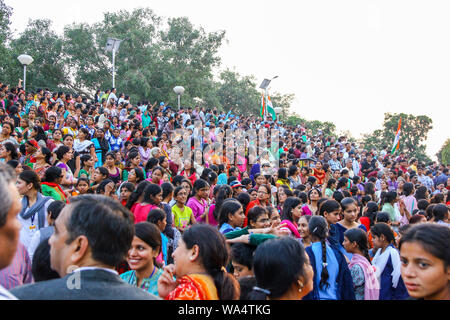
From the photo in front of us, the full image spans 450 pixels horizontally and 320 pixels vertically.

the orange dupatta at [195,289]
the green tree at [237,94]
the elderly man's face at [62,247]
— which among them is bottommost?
the orange dupatta at [195,289]

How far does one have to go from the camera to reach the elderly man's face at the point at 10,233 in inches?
64.6

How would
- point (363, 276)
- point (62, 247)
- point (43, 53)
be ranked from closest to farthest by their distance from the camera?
point (62, 247) → point (363, 276) → point (43, 53)

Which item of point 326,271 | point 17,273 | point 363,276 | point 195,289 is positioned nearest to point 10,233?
point 195,289

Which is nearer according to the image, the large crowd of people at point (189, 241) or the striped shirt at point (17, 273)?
the large crowd of people at point (189, 241)

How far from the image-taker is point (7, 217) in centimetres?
164

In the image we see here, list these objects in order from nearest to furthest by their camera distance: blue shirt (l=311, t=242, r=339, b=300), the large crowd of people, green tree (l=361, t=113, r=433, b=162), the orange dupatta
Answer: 1. the large crowd of people
2. the orange dupatta
3. blue shirt (l=311, t=242, r=339, b=300)
4. green tree (l=361, t=113, r=433, b=162)

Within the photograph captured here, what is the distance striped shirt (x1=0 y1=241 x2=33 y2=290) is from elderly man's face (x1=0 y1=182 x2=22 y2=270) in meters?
1.57

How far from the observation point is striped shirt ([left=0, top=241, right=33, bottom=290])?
315 centimetres

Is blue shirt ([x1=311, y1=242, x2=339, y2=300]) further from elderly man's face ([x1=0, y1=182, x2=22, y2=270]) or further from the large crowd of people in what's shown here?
elderly man's face ([x1=0, y1=182, x2=22, y2=270])

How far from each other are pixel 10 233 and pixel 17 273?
1.81 metres

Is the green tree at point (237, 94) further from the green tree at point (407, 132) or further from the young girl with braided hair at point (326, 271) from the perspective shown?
the young girl with braided hair at point (326, 271)

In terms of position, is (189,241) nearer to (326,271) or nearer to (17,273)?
(17,273)

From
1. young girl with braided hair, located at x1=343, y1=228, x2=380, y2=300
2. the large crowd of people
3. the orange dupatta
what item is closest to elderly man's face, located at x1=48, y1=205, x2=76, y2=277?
the large crowd of people

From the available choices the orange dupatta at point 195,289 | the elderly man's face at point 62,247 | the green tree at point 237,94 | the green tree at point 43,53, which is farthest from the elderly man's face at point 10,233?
the green tree at point 237,94
